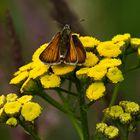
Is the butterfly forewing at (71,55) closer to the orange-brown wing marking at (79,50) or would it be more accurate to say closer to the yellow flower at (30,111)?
the orange-brown wing marking at (79,50)

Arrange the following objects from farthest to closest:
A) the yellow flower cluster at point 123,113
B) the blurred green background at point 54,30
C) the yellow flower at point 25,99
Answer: the blurred green background at point 54,30 < the yellow flower at point 25,99 < the yellow flower cluster at point 123,113

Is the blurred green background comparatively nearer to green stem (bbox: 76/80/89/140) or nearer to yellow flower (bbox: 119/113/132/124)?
green stem (bbox: 76/80/89/140)

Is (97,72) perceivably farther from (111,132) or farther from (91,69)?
(111,132)

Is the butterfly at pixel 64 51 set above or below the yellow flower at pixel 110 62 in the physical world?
above

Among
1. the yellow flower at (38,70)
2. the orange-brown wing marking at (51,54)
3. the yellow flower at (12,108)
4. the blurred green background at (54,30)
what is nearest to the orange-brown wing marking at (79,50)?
the orange-brown wing marking at (51,54)

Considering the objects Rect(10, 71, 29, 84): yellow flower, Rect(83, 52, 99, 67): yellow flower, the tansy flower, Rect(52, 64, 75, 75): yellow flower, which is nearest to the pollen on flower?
Rect(52, 64, 75, 75): yellow flower

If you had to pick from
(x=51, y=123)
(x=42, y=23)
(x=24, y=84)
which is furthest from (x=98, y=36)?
(x=24, y=84)

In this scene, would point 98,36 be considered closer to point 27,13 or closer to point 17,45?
point 27,13
